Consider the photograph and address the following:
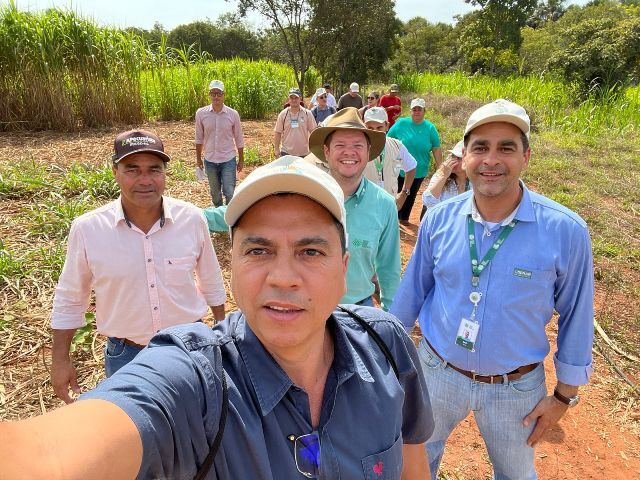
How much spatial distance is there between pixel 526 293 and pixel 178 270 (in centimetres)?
183

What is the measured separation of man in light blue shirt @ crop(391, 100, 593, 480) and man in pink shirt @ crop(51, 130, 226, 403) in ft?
4.83

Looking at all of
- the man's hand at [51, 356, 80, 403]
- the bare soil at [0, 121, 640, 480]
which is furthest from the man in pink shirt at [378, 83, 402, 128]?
the man's hand at [51, 356, 80, 403]

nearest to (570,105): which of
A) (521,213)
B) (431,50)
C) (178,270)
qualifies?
(521,213)

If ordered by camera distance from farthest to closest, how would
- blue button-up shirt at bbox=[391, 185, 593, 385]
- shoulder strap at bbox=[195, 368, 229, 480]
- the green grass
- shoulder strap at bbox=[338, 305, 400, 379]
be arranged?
1. the green grass
2. blue button-up shirt at bbox=[391, 185, 593, 385]
3. shoulder strap at bbox=[338, 305, 400, 379]
4. shoulder strap at bbox=[195, 368, 229, 480]

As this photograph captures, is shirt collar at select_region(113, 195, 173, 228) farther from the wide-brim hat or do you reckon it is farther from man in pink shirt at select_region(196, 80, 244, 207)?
man in pink shirt at select_region(196, 80, 244, 207)

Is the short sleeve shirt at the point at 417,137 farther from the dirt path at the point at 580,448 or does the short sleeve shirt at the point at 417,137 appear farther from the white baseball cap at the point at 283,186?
the white baseball cap at the point at 283,186

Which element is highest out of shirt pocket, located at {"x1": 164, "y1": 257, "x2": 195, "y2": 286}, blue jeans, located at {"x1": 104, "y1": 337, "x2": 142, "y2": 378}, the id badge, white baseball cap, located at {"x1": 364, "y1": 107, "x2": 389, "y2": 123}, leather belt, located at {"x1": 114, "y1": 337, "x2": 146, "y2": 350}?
white baseball cap, located at {"x1": 364, "y1": 107, "x2": 389, "y2": 123}

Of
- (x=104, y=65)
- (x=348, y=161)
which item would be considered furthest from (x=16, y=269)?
(x=104, y=65)

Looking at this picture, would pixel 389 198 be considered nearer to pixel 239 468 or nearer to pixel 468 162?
pixel 468 162

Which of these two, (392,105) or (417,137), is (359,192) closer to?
(417,137)

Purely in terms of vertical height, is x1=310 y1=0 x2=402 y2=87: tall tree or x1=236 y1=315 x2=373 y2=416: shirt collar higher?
x1=310 y1=0 x2=402 y2=87: tall tree

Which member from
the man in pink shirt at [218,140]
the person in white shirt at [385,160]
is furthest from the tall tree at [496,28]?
the person in white shirt at [385,160]

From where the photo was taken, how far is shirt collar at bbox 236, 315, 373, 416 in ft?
3.30

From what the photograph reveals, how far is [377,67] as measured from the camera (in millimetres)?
23828
